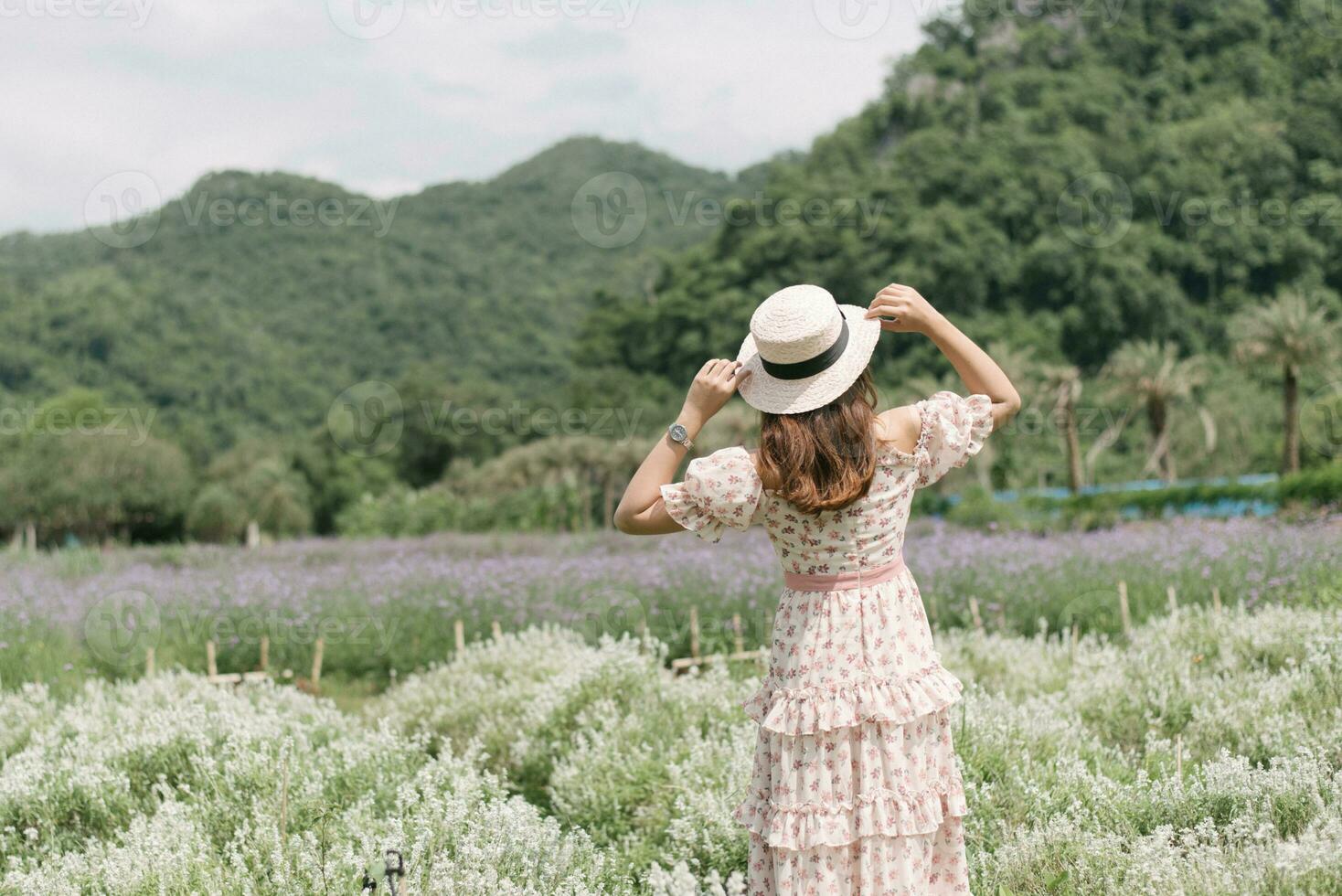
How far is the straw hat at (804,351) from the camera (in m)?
2.80

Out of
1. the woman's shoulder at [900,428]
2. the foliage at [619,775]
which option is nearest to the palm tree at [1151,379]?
the foliage at [619,775]

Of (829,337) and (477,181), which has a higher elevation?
(477,181)

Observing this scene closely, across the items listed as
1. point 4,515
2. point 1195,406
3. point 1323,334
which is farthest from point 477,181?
point 1323,334

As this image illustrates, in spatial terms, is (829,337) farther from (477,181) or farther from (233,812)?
(477,181)

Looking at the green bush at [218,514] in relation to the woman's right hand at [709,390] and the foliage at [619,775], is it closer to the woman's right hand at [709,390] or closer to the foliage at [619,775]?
the foliage at [619,775]

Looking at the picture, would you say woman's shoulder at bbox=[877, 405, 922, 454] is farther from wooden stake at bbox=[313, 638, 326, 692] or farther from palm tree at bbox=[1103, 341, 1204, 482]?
A: palm tree at bbox=[1103, 341, 1204, 482]

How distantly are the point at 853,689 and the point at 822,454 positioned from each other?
66cm

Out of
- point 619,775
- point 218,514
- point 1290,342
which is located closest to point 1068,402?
point 1290,342

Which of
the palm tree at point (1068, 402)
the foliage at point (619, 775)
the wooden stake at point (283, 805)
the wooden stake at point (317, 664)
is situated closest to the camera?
the foliage at point (619, 775)

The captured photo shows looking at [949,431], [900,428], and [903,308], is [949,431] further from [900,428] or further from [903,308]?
[903,308]

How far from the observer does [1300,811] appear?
3.76m

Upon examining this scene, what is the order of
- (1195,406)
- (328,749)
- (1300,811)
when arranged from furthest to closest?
(1195,406)
(328,749)
(1300,811)

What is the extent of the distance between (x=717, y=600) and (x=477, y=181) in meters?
88.6

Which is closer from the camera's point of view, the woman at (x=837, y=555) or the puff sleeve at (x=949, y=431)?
the woman at (x=837, y=555)
